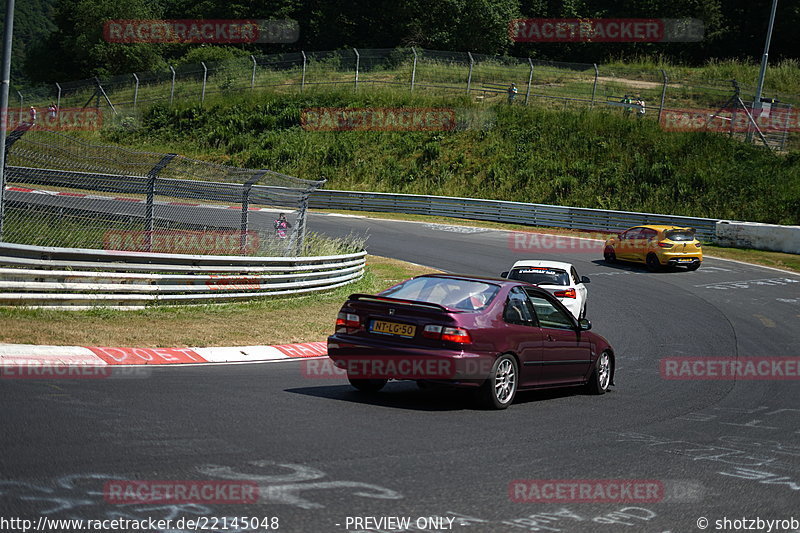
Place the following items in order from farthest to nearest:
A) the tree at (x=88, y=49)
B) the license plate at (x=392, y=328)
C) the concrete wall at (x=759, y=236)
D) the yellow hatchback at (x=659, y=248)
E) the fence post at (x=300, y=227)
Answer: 1. the tree at (x=88, y=49)
2. the concrete wall at (x=759, y=236)
3. the yellow hatchback at (x=659, y=248)
4. the fence post at (x=300, y=227)
5. the license plate at (x=392, y=328)

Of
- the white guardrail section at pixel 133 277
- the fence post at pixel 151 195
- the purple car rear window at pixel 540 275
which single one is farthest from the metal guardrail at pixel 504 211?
the fence post at pixel 151 195

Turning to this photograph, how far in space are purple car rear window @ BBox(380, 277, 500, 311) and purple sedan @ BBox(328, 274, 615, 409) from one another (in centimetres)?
1

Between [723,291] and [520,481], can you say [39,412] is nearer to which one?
[520,481]

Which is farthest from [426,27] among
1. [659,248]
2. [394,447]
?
[394,447]

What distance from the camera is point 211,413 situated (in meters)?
7.47

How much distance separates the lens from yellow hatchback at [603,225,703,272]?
26.1 metres

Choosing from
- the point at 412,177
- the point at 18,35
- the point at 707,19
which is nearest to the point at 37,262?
the point at 412,177

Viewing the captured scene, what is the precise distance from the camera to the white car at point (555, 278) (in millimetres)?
16844

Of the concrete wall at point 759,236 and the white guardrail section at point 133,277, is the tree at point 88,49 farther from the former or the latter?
the white guardrail section at point 133,277

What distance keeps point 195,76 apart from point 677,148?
1257 inches

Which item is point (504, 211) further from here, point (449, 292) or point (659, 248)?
point (449, 292)

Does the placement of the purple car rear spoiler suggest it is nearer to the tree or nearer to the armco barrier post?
the armco barrier post

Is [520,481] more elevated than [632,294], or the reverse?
[520,481]

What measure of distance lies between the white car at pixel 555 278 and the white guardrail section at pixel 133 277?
4.29 metres
